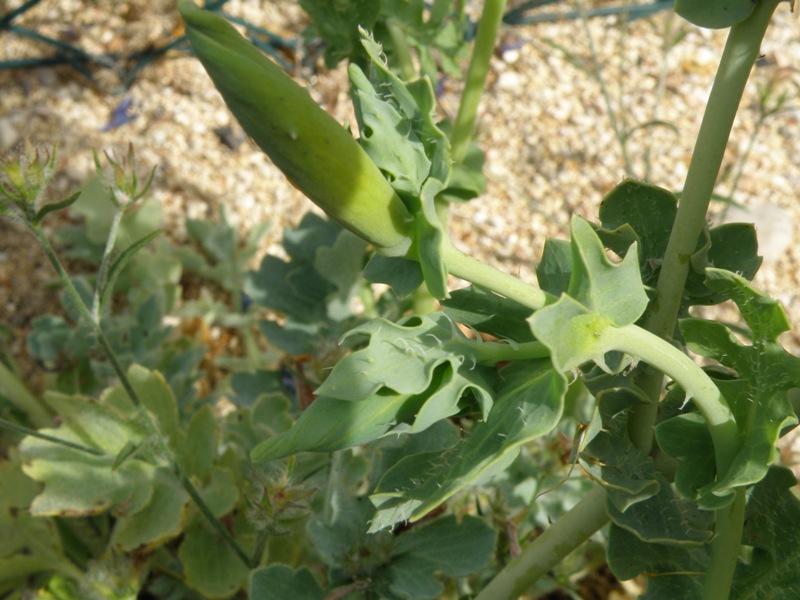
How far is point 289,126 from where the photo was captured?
1.91 feet

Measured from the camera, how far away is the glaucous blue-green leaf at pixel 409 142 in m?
0.67

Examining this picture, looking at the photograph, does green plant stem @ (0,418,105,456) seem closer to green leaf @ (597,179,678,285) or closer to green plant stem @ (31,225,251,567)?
green plant stem @ (31,225,251,567)

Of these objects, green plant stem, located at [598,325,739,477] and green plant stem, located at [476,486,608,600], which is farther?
green plant stem, located at [476,486,608,600]

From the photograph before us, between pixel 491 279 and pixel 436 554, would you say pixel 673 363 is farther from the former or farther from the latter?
pixel 436 554

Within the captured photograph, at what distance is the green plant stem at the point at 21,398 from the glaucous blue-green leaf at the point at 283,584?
0.73m

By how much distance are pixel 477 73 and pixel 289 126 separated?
0.70m

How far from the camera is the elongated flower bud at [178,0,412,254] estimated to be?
0.57 meters

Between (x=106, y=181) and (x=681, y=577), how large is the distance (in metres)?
0.77

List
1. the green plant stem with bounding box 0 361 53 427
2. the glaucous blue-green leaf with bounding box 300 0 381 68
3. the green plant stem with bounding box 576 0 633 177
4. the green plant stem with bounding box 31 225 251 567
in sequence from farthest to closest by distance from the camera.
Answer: the green plant stem with bounding box 576 0 633 177, the green plant stem with bounding box 0 361 53 427, the glaucous blue-green leaf with bounding box 300 0 381 68, the green plant stem with bounding box 31 225 251 567

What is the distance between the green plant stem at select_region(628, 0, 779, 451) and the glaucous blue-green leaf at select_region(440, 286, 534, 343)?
0.43 feet

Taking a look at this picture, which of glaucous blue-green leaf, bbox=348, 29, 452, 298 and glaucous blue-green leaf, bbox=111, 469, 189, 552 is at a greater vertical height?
glaucous blue-green leaf, bbox=348, 29, 452, 298

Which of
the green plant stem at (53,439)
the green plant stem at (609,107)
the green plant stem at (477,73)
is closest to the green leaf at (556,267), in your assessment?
the green plant stem at (477,73)

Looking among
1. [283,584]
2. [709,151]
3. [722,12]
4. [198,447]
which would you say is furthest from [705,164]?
[198,447]

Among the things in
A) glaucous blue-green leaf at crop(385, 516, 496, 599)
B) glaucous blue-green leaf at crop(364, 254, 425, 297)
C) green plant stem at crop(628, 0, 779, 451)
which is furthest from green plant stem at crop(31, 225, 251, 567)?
green plant stem at crop(628, 0, 779, 451)
